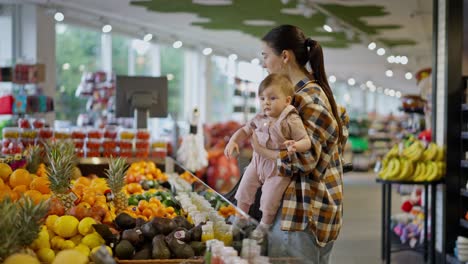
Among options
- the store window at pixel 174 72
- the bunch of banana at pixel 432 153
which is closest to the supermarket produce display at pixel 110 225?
the bunch of banana at pixel 432 153

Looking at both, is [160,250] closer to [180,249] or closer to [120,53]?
[180,249]

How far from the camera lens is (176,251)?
10.2 feet

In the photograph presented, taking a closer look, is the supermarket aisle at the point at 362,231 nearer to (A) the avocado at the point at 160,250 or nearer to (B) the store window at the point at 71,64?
(A) the avocado at the point at 160,250

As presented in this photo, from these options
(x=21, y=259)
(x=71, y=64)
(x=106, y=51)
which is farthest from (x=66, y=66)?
(x=21, y=259)

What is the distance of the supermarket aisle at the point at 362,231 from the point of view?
884cm

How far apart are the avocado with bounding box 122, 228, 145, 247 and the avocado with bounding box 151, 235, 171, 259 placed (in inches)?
3.4

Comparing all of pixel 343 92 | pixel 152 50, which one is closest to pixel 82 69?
pixel 152 50

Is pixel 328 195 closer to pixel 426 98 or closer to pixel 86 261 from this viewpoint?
pixel 86 261

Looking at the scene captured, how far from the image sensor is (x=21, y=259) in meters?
2.73

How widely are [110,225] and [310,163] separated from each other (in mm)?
966

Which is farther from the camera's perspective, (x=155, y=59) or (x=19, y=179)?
(x=155, y=59)

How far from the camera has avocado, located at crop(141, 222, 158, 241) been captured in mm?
3262

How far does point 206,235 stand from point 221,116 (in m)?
22.8

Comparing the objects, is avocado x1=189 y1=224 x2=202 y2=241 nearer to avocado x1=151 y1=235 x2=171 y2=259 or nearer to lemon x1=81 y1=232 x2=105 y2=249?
avocado x1=151 y1=235 x2=171 y2=259
